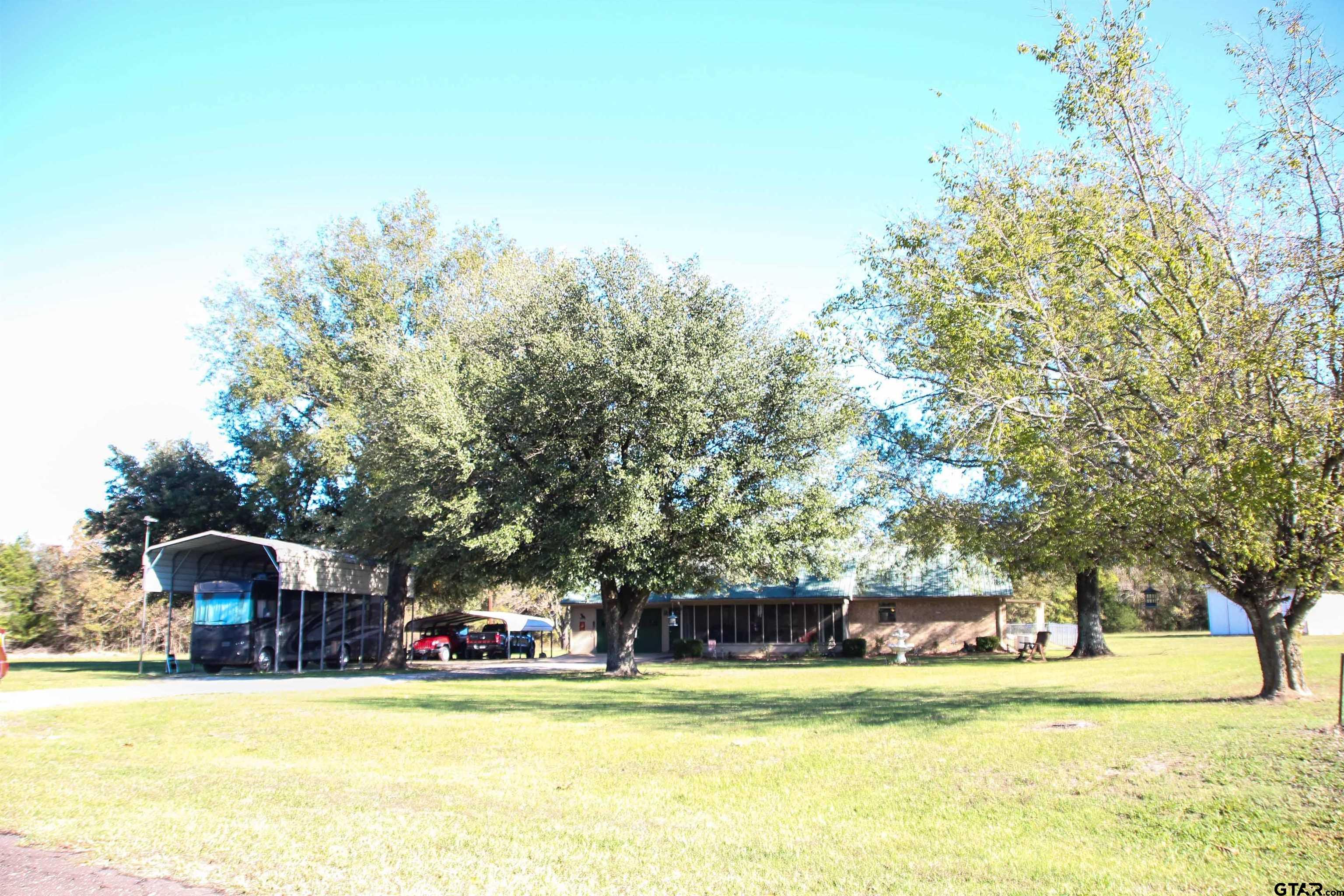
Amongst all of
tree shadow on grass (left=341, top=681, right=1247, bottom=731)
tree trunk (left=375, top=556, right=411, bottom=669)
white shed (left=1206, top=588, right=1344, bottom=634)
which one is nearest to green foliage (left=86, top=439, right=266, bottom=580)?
tree trunk (left=375, top=556, right=411, bottom=669)

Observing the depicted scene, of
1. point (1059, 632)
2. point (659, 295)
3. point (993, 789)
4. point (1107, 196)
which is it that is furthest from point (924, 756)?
point (1059, 632)

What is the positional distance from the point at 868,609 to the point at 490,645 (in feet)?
57.4

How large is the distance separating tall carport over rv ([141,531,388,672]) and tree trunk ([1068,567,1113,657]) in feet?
84.6

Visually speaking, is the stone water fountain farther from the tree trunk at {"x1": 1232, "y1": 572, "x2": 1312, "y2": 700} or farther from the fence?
the tree trunk at {"x1": 1232, "y1": 572, "x2": 1312, "y2": 700}

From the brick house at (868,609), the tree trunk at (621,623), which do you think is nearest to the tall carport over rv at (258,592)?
the tree trunk at (621,623)

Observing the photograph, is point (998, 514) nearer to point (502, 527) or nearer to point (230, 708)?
point (502, 527)

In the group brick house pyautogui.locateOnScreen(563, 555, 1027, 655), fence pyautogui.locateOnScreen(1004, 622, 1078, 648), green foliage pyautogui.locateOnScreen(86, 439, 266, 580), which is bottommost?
fence pyautogui.locateOnScreen(1004, 622, 1078, 648)

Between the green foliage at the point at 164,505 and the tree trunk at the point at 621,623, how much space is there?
1569 centimetres

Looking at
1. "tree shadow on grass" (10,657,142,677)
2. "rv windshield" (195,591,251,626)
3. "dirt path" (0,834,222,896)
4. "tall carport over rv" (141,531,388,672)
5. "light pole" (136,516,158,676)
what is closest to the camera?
"dirt path" (0,834,222,896)

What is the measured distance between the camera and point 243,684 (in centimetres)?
2220

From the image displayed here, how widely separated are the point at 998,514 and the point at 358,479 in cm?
1919

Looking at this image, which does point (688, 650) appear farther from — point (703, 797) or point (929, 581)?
point (703, 797)

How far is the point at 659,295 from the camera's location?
23.3 meters

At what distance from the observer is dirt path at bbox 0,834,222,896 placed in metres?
5.32
